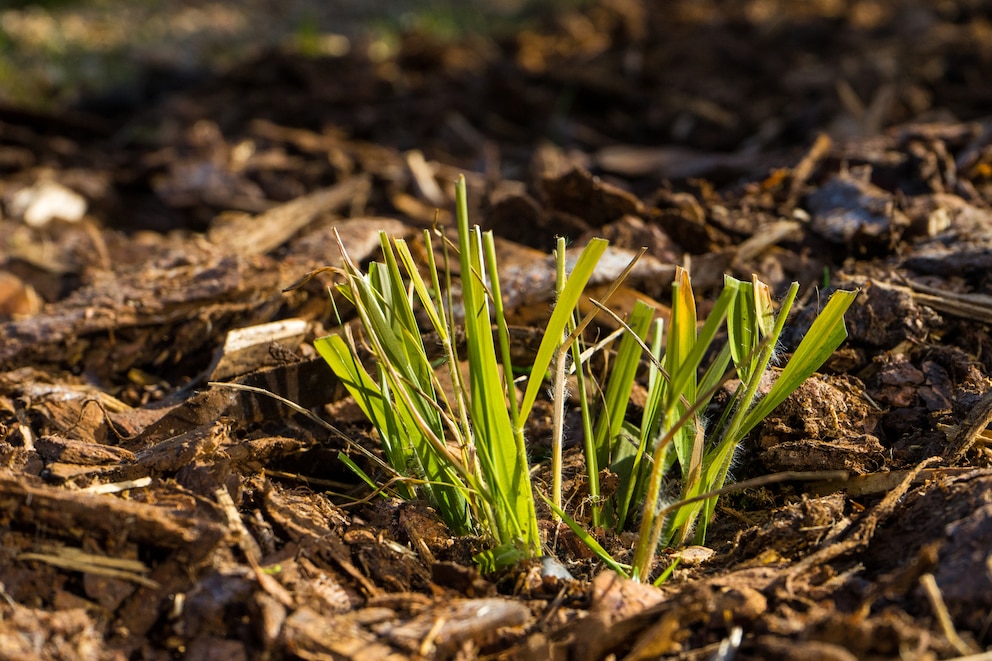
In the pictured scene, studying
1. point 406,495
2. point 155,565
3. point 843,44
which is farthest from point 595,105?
point 155,565

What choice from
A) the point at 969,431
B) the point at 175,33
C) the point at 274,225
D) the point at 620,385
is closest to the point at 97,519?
the point at 620,385

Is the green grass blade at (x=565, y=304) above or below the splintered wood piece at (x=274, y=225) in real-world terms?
above

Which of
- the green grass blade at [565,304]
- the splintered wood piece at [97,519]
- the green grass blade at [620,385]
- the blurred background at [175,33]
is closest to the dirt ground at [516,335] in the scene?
the splintered wood piece at [97,519]

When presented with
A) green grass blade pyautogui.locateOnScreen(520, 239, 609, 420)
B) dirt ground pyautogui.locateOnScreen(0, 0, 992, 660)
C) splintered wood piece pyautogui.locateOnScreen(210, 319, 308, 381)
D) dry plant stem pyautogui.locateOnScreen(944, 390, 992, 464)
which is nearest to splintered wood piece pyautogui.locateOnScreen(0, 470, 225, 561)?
dirt ground pyautogui.locateOnScreen(0, 0, 992, 660)

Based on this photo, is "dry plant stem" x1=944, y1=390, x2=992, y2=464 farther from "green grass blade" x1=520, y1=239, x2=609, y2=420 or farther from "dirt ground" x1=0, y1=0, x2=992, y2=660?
"green grass blade" x1=520, y1=239, x2=609, y2=420

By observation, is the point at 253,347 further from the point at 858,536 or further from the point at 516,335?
the point at 858,536

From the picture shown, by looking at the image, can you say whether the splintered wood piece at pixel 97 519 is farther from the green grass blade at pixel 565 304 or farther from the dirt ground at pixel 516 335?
the green grass blade at pixel 565 304
